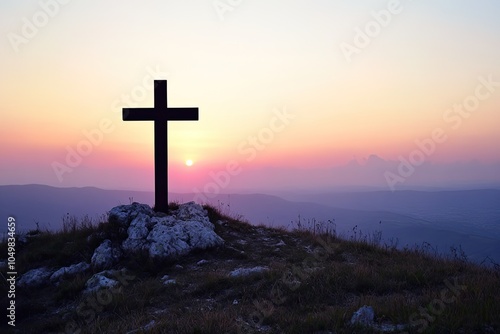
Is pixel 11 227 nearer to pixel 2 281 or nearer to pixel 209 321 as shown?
pixel 2 281

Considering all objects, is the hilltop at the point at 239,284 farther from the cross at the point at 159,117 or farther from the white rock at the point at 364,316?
the cross at the point at 159,117

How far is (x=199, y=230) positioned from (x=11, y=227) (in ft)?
15.9

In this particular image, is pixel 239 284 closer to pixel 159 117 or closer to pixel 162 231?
pixel 162 231

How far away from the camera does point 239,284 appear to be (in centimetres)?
744

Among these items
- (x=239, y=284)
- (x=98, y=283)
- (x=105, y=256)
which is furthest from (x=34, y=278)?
(x=239, y=284)

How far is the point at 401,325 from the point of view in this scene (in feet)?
15.9

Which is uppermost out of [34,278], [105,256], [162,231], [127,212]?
[127,212]

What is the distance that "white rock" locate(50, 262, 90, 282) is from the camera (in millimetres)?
9336

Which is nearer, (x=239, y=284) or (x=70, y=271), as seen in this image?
(x=239, y=284)

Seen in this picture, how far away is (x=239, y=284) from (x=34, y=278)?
5.36 m

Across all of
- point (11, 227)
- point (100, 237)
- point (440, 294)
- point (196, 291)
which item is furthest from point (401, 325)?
point (11, 227)

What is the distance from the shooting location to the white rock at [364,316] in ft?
16.1

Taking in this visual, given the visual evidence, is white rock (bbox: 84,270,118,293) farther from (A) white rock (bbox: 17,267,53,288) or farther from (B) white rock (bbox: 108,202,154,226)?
(B) white rock (bbox: 108,202,154,226)

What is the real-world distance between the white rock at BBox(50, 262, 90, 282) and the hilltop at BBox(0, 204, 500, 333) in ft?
0.08
